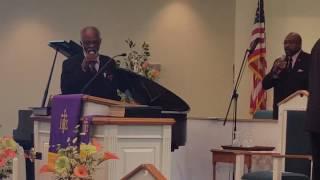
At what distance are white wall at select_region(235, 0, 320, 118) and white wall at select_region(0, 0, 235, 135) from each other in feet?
2.35

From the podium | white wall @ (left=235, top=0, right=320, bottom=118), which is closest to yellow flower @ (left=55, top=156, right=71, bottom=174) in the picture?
the podium

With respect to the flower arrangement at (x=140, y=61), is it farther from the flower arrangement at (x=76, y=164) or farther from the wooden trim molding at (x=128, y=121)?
the flower arrangement at (x=76, y=164)

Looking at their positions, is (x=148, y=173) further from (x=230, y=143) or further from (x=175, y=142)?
(x=230, y=143)

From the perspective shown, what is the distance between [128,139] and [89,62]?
2.74ft

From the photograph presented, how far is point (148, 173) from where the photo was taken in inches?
65.9

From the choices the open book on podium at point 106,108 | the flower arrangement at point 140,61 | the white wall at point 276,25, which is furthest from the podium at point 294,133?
the flower arrangement at point 140,61

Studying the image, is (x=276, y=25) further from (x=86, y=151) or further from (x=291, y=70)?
(x=86, y=151)

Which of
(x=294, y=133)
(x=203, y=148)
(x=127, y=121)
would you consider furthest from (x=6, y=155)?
(x=203, y=148)

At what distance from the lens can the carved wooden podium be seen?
351 cm

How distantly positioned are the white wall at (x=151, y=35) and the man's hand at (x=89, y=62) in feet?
14.3

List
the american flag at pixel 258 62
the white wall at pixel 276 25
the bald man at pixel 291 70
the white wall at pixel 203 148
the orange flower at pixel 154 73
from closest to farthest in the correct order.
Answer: the bald man at pixel 291 70 < the white wall at pixel 203 148 < the american flag at pixel 258 62 < the white wall at pixel 276 25 < the orange flower at pixel 154 73

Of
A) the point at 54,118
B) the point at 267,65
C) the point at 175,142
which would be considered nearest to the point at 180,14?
the point at 267,65

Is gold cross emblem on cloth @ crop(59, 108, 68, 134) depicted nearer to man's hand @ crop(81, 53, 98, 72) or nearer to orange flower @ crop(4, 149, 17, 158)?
man's hand @ crop(81, 53, 98, 72)

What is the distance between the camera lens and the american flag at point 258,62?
298 inches
